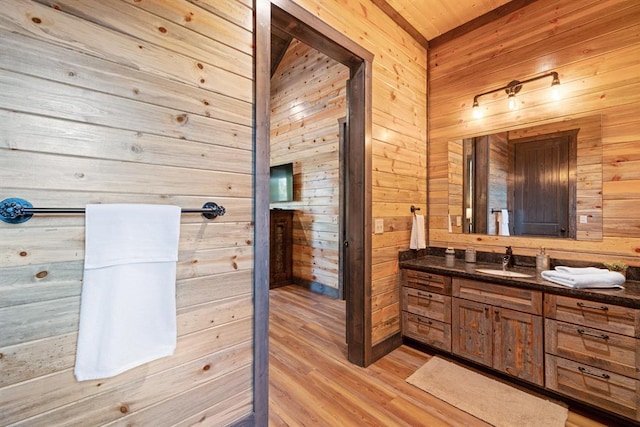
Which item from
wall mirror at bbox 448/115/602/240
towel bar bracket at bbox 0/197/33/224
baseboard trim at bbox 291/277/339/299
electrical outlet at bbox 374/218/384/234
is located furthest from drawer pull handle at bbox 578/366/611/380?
towel bar bracket at bbox 0/197/33/224

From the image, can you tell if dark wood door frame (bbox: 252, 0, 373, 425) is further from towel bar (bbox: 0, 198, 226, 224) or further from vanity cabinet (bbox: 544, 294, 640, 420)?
vanity cabinet (bbox: 544, 294, 640, 420)

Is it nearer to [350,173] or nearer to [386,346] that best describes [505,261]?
[386,346]

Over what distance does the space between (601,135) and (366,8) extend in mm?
2060

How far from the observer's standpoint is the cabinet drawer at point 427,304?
2324 millimetres

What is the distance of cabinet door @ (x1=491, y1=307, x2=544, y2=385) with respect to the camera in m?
1.88

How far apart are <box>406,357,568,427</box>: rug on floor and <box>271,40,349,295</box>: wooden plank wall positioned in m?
2.04

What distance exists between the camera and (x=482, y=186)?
8.78ft

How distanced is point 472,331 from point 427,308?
38cm

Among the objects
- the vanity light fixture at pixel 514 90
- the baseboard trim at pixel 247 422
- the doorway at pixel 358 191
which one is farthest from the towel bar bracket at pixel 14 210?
the vanity light fixture at pixel 514 90

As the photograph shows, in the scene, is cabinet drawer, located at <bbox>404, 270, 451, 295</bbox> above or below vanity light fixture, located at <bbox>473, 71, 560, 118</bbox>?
below

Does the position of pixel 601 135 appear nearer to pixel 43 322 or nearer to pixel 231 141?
pixel 231 141

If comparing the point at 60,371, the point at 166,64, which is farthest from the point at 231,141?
the point at 60,371

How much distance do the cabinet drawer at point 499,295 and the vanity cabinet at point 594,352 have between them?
0.08 meters

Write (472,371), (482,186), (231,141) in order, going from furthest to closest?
(482,186)
(472,371)
(231,141)
